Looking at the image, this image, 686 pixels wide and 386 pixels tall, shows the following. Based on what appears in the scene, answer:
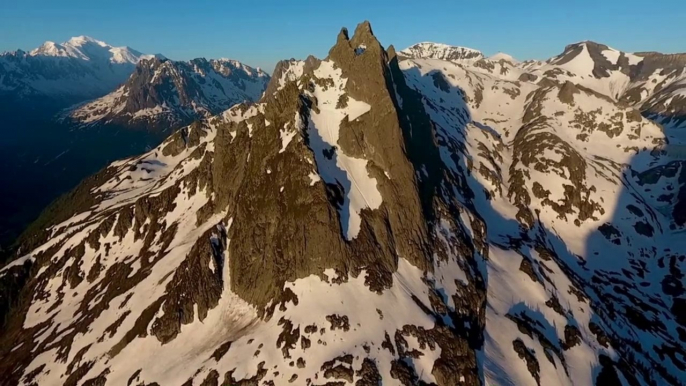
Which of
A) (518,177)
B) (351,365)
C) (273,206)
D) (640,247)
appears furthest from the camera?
(518,177)

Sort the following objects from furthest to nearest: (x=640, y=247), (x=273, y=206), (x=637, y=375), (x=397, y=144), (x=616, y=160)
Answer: (x=616, y=160) < (x=640, y=247) < (x=397, y=144) < (x=273, y=206) < (x=637, y=375)

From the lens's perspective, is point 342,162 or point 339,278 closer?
point 339,278

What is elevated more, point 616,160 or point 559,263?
point 616,160

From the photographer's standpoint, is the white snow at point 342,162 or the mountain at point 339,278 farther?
the white snow at point 342,162

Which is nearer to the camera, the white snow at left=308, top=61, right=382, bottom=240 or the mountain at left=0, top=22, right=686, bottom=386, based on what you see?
the mountain at left=0, top=22, right=686, bottom=386

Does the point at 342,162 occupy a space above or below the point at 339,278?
above

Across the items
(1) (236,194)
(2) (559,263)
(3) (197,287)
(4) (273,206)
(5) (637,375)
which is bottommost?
(5) (637,375)

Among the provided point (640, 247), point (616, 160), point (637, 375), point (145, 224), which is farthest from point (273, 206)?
point (616, 160)

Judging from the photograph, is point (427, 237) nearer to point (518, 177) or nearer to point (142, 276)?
point (142, 276)
